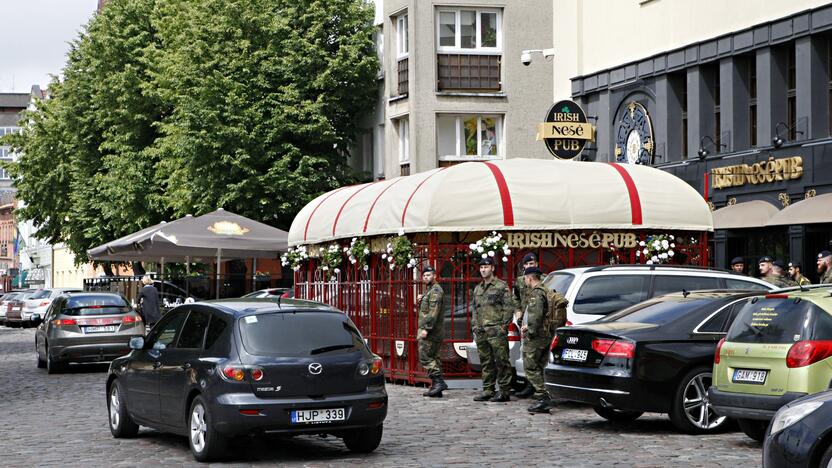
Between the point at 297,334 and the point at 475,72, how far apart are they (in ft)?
100

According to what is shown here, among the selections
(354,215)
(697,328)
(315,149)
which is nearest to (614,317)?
(697,328)

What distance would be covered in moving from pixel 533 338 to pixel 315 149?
28.4m

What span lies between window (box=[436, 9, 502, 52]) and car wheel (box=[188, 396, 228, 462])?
100.0 ft

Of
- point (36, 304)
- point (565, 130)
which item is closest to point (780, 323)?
point (565, 130)

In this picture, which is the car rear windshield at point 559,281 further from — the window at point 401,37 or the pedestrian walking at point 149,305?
the window at point 401,37

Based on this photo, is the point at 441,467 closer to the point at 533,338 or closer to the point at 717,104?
the point at 533,338

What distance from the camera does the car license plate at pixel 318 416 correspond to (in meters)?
12.5

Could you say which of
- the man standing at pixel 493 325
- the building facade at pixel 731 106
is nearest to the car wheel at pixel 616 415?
the man standing at pixel 493 325

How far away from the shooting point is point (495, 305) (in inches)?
718

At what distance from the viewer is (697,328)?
582 inches

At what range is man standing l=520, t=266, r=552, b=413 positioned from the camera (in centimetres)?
1702

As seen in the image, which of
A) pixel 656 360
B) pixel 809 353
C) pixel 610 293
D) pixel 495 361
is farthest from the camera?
pixel 495 361

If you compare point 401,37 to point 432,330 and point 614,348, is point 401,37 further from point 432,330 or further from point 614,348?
point 614,348

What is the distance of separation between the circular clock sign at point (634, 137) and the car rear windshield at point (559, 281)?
50.6ft
